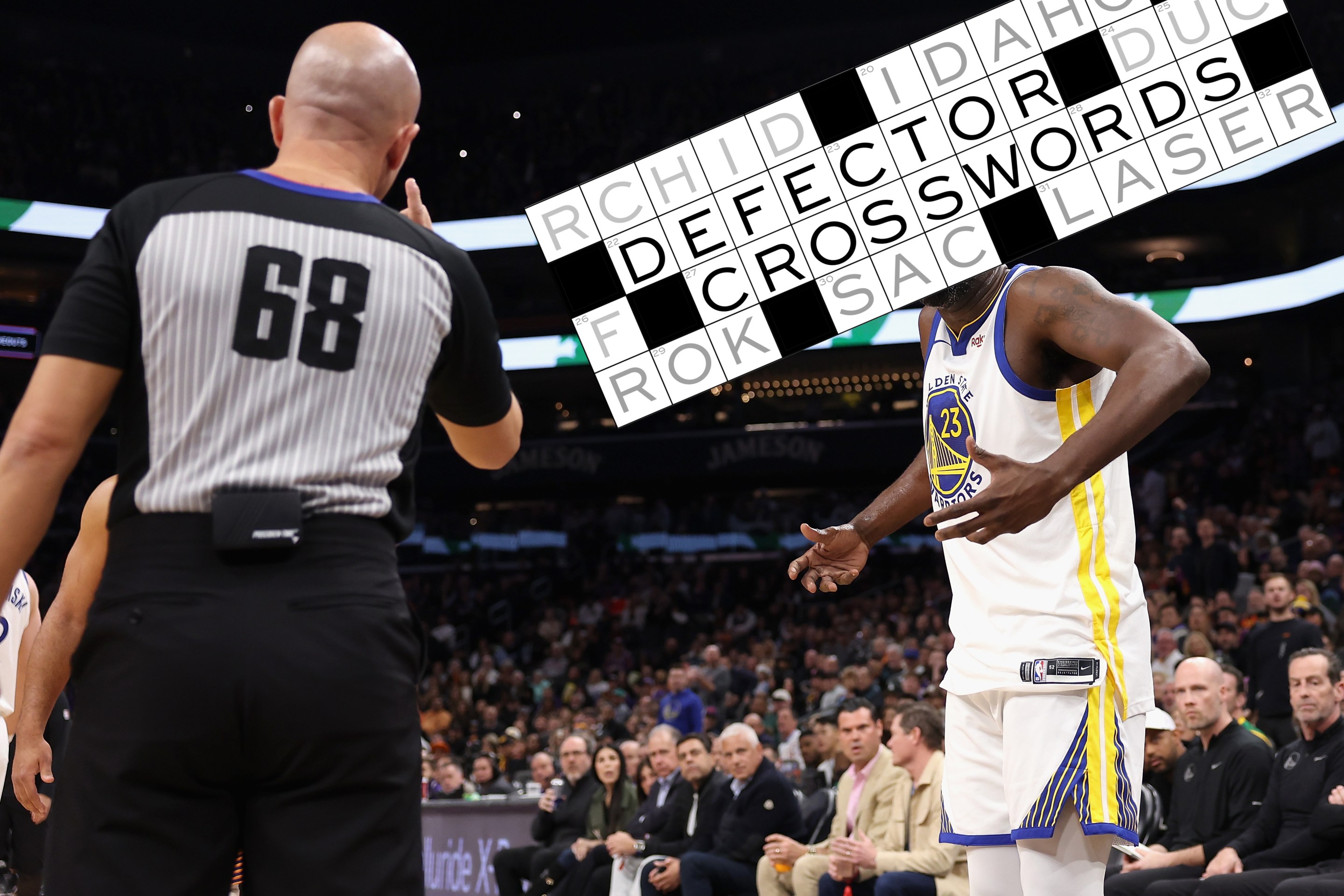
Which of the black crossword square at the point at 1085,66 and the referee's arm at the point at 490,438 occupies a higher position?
the black crossword square at the point at 1085,66

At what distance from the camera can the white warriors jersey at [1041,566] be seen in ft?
10.2

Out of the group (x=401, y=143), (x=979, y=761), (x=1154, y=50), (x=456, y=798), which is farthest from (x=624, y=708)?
(x=401, y=143)

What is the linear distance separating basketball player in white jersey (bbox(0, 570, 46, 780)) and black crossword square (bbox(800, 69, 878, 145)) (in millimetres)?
4132

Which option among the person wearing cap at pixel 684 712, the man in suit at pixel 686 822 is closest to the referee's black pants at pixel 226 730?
the man in suit at pixel 686 822

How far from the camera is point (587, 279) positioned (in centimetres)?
611

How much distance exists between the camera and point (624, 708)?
1911 centimetres

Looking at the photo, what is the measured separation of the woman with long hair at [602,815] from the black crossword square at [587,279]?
4618mm

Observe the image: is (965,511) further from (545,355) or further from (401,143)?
(545,355)

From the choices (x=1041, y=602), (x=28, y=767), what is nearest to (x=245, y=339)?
(x=1041, y=602)

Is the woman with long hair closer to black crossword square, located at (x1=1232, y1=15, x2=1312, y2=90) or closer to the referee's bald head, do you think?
black crossword square, located at (x1=1232, y1=15, x2=1312, y2=90)

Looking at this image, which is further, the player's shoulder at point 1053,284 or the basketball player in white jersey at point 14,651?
the basketball player in white jersey at point 14,651

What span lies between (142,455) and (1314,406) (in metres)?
21.1

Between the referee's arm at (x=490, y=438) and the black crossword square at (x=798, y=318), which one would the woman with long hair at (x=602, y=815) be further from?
the referee's arm at (x=490, y=438)
